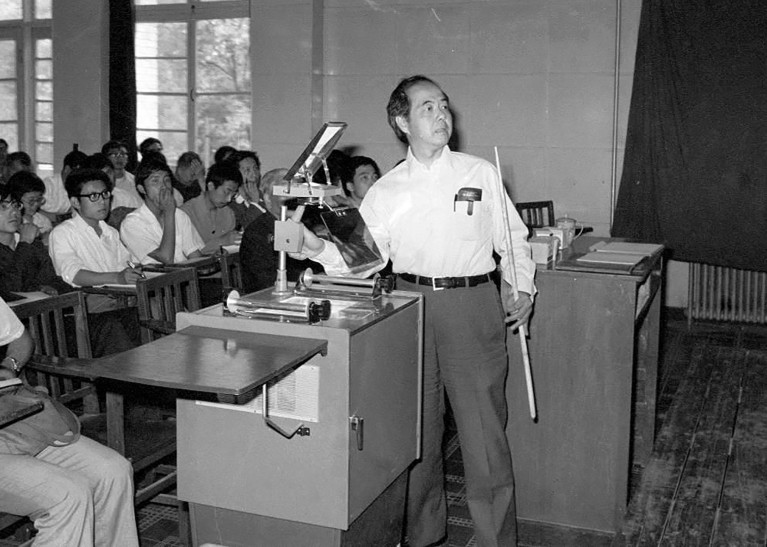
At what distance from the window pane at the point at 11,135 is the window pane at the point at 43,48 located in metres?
0.73

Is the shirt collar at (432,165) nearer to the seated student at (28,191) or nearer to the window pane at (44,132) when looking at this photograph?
the seated student at (28,191)

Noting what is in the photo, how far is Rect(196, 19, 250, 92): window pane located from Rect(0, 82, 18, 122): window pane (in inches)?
85.4

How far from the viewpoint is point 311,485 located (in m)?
2.16

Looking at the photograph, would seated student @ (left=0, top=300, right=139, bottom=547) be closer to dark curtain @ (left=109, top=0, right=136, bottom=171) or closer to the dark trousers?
the dark trousers

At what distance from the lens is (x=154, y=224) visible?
16.6 feet

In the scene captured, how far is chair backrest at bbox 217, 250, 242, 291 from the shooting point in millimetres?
4195

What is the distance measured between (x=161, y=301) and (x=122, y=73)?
5.19 metres

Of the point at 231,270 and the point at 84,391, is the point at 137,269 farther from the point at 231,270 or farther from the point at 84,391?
the point at 84,391

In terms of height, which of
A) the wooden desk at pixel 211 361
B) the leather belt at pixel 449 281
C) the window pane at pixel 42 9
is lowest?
the wooden desk at pixel 211 361

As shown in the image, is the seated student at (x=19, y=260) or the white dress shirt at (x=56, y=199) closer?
the seated student at (x=19, y=260)

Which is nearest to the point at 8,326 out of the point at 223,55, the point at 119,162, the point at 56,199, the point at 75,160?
the point at 75,160

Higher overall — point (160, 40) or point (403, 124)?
point (160, 40)

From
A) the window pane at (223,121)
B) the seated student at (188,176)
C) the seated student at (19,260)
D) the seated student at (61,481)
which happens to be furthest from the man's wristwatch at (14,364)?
the window pane at (223,121)

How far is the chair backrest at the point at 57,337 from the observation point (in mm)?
2838
